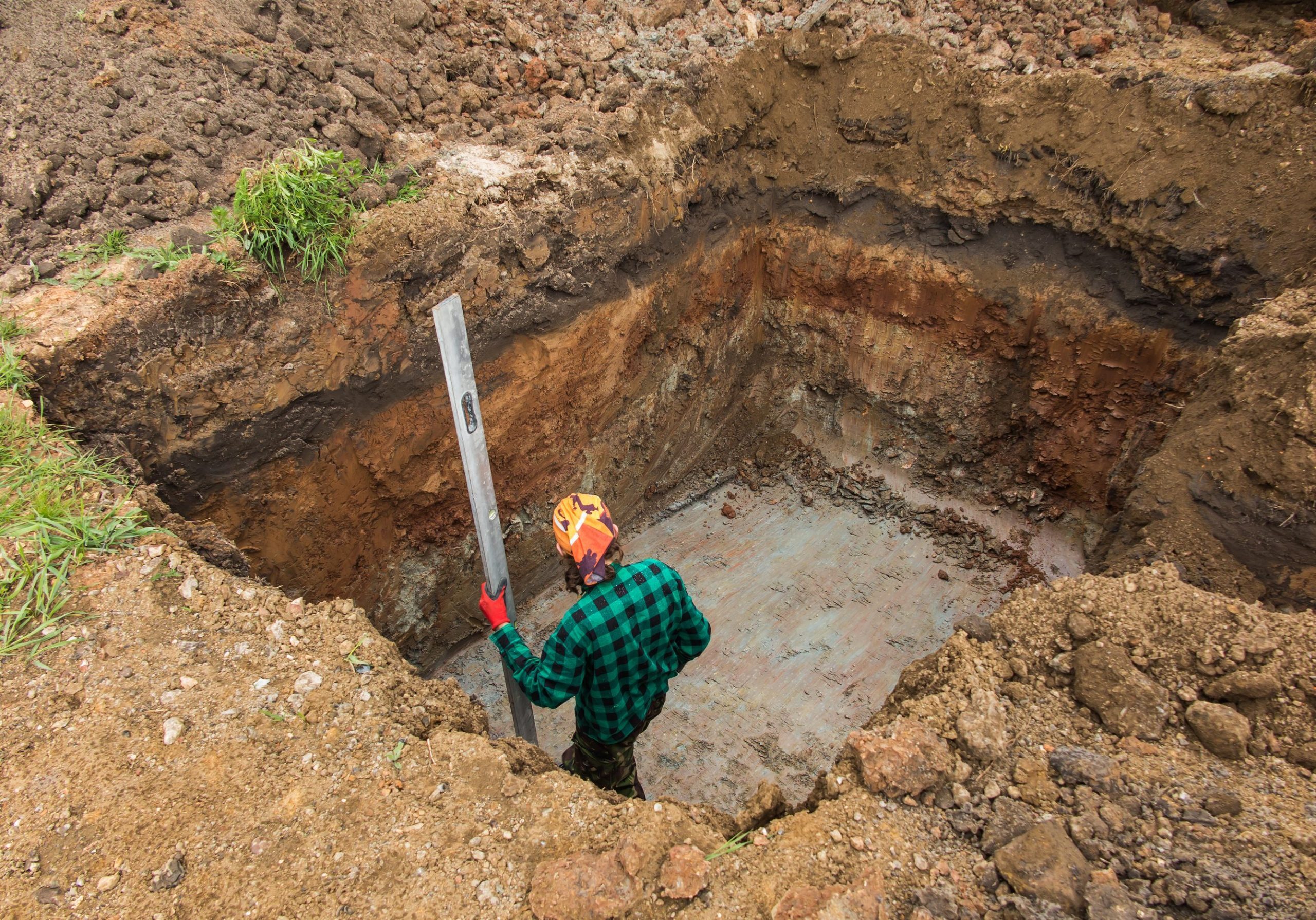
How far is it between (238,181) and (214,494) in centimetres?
150

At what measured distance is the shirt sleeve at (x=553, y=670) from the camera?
2.46 meters

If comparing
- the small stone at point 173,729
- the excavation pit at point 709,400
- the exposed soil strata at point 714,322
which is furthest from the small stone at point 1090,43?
the small stone at point 173,729

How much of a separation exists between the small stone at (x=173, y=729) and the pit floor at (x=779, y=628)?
2.34 metres

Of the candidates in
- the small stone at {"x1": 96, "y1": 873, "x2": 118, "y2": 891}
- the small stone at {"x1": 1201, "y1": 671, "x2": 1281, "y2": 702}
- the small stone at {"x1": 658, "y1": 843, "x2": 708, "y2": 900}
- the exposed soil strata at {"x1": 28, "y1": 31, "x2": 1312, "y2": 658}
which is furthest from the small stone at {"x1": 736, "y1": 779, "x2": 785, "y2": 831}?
the exposed soil strata at {"x1": 28, "y1": 31, "x2": 1312, "y2": 658}

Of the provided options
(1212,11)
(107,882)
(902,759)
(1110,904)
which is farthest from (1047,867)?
(1212,11)

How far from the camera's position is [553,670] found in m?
2.50

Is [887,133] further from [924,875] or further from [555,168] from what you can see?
[924,875]

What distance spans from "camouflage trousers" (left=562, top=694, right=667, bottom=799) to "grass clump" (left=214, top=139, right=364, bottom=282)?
2.50m

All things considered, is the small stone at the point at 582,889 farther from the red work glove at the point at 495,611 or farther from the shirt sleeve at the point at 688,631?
the red work glove at the point at 495,611

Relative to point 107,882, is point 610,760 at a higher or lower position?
lower

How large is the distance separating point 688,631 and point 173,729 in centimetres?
172

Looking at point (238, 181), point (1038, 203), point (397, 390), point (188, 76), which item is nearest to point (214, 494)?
point (397, 390)

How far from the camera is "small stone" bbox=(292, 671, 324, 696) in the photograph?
7.24ft

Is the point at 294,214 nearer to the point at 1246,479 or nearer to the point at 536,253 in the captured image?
the point at 536,253
